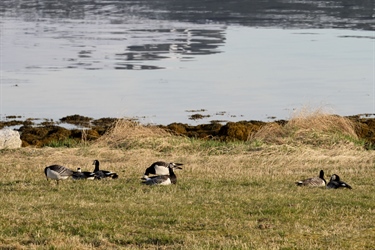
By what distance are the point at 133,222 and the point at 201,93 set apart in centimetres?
2436

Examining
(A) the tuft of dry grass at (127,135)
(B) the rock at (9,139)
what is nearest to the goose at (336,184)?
(A) the tuft of dry grass at (127,135)

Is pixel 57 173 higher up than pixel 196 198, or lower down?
lower down

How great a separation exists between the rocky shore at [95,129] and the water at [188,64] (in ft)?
3.23

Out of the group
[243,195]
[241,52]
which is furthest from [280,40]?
[243,195]

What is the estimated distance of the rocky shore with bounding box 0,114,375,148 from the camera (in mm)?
27203

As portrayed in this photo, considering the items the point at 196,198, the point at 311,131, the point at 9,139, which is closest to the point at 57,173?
the point at 196,198

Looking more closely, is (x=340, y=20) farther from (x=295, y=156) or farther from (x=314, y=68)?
(x=295, y=156)

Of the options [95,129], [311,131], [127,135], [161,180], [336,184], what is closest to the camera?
[336,184]

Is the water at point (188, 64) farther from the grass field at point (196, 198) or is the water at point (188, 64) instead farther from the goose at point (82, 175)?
the goose at point (82, 175)

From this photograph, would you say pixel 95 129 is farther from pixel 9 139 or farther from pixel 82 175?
pixel 82 175

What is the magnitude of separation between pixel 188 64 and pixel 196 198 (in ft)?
98.8

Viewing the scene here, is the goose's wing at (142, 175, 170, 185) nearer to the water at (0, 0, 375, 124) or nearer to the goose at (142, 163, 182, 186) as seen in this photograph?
the goose at (142, 163, 182, 186)

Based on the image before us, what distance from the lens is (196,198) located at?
14.5 metres

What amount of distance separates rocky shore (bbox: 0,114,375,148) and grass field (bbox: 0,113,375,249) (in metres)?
2.54
